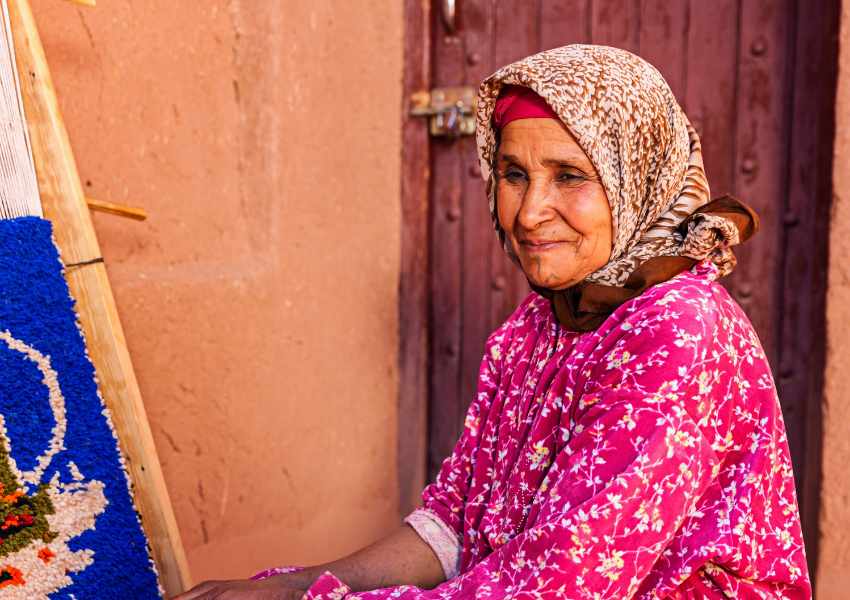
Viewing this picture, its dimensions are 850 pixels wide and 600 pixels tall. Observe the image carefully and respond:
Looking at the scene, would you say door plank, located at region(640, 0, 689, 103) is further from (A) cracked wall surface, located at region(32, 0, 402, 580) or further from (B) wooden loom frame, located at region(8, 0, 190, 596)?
(B) wooden loom frame, located at region(8, 0, 190, 596)

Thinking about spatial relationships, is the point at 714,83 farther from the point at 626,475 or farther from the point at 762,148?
the point at 626,475

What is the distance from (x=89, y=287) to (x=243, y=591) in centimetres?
53

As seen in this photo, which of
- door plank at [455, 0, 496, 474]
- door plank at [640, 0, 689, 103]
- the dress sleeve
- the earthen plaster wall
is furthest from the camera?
door plank at [455, 0, 496, 474]

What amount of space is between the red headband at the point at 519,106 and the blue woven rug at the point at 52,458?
73 cm

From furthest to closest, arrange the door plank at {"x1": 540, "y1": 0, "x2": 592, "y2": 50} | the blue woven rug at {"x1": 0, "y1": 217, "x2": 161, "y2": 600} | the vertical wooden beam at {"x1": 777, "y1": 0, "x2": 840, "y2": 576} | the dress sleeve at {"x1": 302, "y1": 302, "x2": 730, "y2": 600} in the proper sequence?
the door plank at {"x1": 540, "y1": 0, "x2": 592, "y2": 50}
the vertical wooden beam at {"x1": 777, "y1": 0, "x2": 840, "y2": 576}
the blue woven rug at {"x1": 0, "y1": 217, "x2": 161, "y2": 600}
the dress sleeve at {"x1": 302, "y1": 302, "x2": 730, "y2": 600}

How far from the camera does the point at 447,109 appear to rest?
2.77 meters

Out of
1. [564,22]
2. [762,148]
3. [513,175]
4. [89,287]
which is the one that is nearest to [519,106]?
[513,175]

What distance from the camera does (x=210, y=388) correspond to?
2.16 metres

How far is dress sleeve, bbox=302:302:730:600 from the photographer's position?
115 centimetres

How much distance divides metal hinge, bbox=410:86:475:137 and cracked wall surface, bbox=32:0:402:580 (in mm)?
78

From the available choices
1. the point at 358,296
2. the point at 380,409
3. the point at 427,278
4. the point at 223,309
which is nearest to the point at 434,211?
the point at 427,278

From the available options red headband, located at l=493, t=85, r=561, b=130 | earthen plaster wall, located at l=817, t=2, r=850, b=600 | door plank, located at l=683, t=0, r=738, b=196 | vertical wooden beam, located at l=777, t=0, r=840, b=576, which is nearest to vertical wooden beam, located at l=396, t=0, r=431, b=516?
door plank, located at l=683, t=0, r=738, b=196

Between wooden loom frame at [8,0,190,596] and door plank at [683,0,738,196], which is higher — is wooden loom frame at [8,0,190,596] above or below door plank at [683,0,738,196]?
A: below

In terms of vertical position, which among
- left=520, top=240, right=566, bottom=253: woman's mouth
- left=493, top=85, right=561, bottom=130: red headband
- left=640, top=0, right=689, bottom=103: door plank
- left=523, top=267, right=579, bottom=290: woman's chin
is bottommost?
left=523, top=267, right=579, bottom=290: woman's chin
